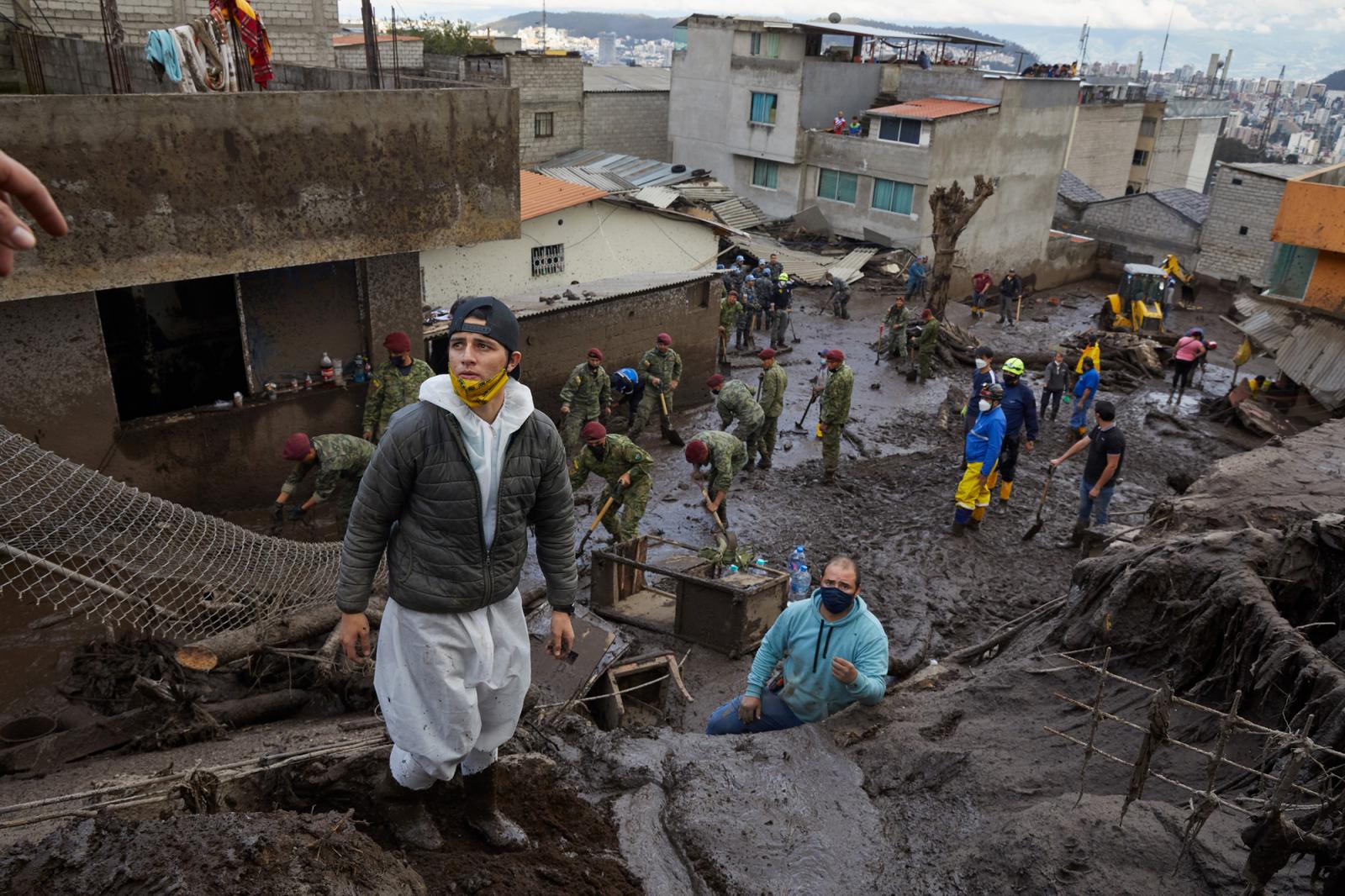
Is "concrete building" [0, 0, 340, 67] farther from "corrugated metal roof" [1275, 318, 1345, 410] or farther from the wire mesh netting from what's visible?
"corrugated metal roof" [1275, 318, 1345, 410]

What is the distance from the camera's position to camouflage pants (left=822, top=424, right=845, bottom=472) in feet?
38.7

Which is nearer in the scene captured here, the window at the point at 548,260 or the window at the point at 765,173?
the window at the point at 548,260

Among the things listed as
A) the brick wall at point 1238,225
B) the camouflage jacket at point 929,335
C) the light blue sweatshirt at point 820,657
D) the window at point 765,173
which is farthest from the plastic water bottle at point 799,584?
the brick wall at point 1238,225

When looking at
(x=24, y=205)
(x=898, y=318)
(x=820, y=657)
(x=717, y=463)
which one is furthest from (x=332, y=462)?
(x=898, y=318)

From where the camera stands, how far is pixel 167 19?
11.7m

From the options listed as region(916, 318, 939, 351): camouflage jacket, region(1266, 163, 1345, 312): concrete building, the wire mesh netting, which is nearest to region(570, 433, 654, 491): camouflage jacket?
the wire mesh netting

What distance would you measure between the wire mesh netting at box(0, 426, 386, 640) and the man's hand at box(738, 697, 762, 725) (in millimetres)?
2956

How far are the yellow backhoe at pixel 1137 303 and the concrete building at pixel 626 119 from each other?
53.4ft

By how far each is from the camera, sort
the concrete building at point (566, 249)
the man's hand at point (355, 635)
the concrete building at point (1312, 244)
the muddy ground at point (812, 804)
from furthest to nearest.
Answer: the concrete building at point (1312, 244), the concrete building at point (566, 249), the muddy ground at point (812, 804), the man's hand at point (355, 635)

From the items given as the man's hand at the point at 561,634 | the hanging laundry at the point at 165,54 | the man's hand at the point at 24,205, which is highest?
the hanging laundry at the point at 165,54

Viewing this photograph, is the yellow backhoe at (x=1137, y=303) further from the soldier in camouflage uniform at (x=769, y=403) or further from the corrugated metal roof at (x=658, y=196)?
the soldier in camouflage uniform at (x=769, y=403)

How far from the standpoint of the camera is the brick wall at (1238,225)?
90.0ft

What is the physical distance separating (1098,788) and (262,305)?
9.27 meters

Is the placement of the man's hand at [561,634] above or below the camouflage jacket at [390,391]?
above
